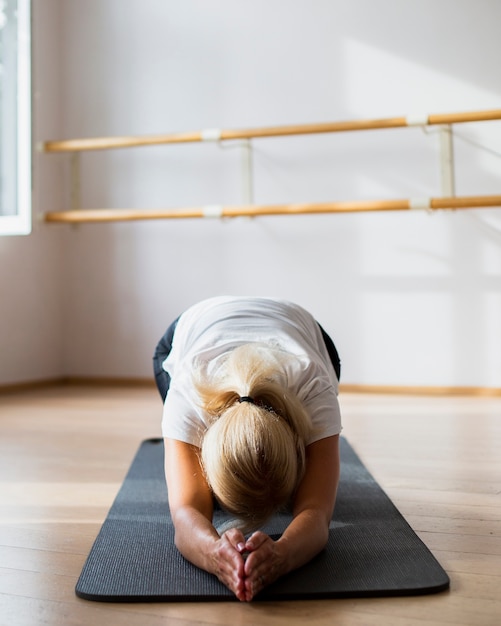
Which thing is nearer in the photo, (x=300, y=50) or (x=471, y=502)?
(x=471, y=502)

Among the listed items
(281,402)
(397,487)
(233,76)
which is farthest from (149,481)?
(233,76)

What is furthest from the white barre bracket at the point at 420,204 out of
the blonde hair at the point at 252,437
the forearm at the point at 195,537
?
the forearm at the point at 195,537

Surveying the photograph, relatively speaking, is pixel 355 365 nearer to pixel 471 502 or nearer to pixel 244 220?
pixel 244 220

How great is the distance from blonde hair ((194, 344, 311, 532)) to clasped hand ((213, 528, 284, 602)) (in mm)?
78

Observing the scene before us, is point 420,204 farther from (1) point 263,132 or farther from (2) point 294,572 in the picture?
(2) point 294,572

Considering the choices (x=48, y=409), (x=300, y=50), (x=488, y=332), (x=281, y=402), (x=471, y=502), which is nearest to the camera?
(x=281, y=402)

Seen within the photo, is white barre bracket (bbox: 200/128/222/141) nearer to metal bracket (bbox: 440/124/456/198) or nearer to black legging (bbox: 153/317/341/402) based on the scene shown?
metal bracket (bbox: 440/124/456/198)

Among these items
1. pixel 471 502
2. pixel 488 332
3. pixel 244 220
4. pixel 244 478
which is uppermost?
pixel 244 220

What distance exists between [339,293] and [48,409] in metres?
1.35

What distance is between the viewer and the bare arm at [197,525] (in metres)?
1.01

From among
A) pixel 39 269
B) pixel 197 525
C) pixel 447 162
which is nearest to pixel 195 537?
pixel 197 525

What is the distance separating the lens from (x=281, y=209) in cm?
309

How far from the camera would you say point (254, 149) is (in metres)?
3.45

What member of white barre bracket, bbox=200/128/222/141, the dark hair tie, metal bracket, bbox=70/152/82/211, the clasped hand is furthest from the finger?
metal bracket, bbox=70/152/82/211
